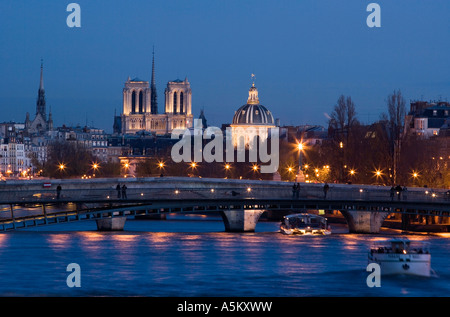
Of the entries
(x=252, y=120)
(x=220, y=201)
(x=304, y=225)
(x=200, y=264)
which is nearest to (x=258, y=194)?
(x=304, y=225)

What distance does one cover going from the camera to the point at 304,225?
63375mm

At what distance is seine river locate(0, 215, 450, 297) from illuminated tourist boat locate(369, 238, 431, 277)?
0.53 meters

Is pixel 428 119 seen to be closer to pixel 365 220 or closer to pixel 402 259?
pixel 365 220

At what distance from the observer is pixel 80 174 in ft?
401

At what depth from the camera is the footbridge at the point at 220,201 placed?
57156 millimetres

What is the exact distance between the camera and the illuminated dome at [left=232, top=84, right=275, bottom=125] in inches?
7416

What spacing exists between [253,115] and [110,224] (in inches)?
4985

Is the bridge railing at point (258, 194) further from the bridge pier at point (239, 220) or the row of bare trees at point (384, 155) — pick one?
the row of bare trees at point (384, 155)

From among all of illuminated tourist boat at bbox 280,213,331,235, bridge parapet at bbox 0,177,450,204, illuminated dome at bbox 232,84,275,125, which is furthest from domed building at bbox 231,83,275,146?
illuminated tourist boat at bbox 280,213,331,235

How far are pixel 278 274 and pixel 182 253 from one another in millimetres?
6428

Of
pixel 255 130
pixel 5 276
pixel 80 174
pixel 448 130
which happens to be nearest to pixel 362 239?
pixel 5 276

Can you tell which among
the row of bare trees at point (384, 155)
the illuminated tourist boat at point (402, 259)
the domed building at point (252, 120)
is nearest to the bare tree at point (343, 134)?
the row of bare trees at point (384, 155)

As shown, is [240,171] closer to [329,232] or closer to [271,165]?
[271,165]

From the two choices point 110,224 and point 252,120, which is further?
point 252,120
